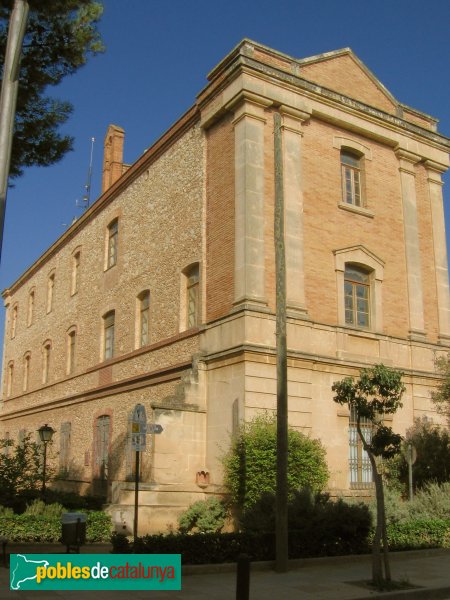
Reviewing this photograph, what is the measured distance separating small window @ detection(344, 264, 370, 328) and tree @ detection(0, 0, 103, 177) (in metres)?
8.80

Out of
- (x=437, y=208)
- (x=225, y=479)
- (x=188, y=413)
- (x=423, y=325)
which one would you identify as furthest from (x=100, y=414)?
(x=437, y=208)

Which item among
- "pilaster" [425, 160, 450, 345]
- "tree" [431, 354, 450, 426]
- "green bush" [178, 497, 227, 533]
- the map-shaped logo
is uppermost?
"pilaster" [425, 160, 450, 345]

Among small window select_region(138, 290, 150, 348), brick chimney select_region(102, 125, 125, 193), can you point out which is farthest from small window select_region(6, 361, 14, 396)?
small window select_region(138, 290, 150, 348)

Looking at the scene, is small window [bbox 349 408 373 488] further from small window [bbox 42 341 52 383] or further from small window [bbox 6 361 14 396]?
small window [bbox 6 361 14 396]

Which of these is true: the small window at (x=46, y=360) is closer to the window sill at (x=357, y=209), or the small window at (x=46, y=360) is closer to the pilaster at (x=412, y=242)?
the window sill at (x=357, y=209)

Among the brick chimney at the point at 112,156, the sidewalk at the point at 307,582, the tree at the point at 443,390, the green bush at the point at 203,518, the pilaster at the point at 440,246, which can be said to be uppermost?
the brick chimney at the point at 112,156

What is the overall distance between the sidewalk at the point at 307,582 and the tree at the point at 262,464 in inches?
109

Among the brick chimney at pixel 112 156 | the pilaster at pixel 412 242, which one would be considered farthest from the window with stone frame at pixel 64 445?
the pilaster at pixel 412 242

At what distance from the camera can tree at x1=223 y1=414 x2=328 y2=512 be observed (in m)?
15.0

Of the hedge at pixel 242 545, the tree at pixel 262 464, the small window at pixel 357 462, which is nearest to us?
the hedge at pixel 242 545

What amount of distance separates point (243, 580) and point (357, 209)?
14.0 metres

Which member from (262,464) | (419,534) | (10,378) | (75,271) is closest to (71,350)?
(75,271)

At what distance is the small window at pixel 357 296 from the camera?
19.2 m

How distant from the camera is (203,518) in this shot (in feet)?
50.9
